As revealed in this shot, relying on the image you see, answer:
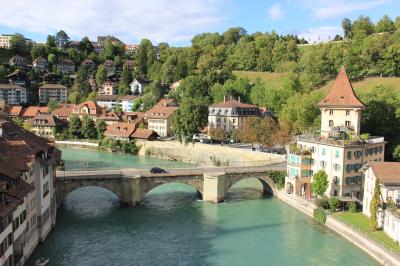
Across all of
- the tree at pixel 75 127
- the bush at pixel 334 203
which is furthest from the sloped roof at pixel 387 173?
the tree at pixel 75 127

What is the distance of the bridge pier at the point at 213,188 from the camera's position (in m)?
54.0

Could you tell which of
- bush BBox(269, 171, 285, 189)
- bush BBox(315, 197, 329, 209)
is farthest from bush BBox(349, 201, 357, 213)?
bush BBox(269, 171, 285, 189)

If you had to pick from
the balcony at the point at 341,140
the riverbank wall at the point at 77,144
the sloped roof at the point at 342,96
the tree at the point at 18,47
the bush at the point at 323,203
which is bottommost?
the bush at the point at 323,203

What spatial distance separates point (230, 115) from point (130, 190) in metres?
46.4

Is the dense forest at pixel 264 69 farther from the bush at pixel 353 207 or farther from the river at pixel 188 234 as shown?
the river at pixel 188 234

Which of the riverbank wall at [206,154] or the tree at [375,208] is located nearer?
the tree at [375,208]

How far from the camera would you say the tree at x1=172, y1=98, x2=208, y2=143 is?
291 feet

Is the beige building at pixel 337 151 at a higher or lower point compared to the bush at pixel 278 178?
higher

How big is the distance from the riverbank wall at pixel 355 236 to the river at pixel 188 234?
24.6 inches

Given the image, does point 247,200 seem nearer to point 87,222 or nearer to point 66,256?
point 87,222

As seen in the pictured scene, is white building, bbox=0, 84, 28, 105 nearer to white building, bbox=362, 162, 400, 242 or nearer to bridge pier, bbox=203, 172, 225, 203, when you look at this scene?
bridge pier, bbox=203, 172, 225, 203

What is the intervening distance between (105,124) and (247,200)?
5686 cm

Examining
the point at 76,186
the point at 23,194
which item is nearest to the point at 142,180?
the point at 76,186

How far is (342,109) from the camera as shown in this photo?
192 ft
